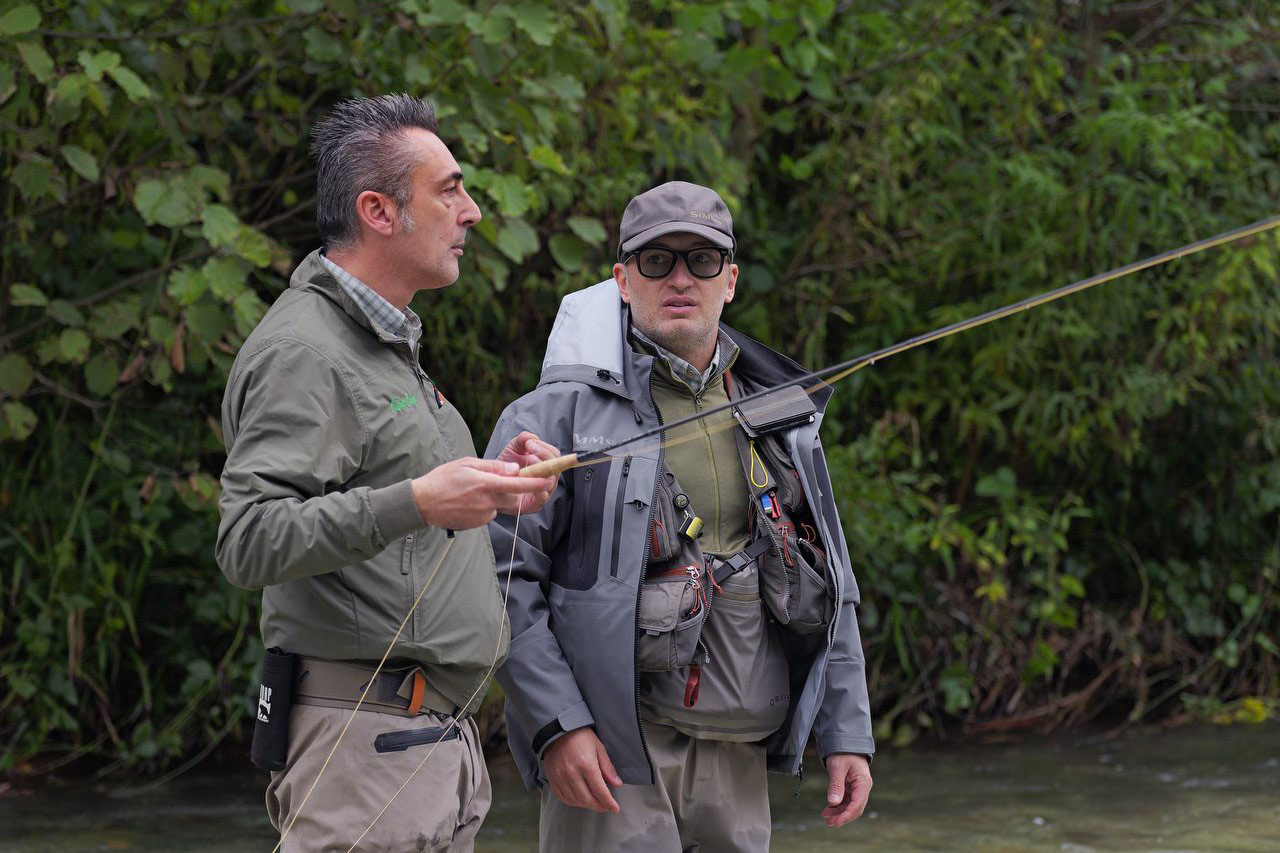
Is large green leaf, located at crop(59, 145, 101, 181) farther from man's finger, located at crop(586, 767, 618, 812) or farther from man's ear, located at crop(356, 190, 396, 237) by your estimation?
man's finger, located at crop(586, 767, 618, 812)

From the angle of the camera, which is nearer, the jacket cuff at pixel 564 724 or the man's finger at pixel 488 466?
the man's finger at pixel 488 466

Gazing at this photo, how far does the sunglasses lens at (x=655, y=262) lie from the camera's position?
2.47m

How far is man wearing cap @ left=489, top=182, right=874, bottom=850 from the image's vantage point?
231cm

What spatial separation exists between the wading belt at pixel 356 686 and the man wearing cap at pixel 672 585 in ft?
1.08

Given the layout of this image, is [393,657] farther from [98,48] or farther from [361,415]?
[98,48]

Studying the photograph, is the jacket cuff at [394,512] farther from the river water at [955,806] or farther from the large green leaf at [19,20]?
the river water at [955,806]

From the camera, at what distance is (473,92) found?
4.11m

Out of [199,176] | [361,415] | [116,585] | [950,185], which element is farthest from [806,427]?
[950,185]

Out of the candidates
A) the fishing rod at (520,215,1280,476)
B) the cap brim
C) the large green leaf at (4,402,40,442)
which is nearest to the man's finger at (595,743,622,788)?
the fishing rod at (520,215,1280,476)

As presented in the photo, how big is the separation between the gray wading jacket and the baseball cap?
15 centimetres

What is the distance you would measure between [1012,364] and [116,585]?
3452 millimetres

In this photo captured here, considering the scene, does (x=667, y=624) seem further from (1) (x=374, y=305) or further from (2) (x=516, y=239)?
(2) (x=516, y=239)

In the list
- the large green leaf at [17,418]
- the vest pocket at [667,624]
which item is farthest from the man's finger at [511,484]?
the large green leaf at [17,418]

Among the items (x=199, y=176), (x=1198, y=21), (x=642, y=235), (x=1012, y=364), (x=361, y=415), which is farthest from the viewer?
(x=1198, y=21)
